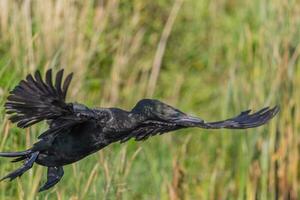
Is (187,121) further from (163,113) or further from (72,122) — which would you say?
(72,122)

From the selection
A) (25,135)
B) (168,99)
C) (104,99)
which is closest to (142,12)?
(168,99)

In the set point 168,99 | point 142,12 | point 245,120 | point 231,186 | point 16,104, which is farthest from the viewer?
point 142,12

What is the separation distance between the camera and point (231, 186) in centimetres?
583

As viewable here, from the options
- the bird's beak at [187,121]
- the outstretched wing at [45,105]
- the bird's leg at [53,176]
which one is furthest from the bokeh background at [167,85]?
the bird's beak at [187,121]

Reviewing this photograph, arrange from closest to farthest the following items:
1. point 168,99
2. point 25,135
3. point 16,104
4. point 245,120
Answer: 1. point 16,104
2. point 245,120
3. point 25,135
4. point 168,99

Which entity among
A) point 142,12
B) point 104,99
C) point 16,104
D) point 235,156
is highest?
point 142,12

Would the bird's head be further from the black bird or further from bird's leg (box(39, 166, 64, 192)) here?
bird's leg (box(39, 166, 64, 192))

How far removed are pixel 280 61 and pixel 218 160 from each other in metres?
0.59

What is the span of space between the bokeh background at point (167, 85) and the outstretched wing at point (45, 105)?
0.90 metres

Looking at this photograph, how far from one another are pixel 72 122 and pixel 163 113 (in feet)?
0.89

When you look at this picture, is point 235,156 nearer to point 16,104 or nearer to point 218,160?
point 218,160

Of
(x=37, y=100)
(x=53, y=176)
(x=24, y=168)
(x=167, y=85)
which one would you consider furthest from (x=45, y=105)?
(x=167, y=85)

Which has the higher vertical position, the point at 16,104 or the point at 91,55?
the point at 91,55

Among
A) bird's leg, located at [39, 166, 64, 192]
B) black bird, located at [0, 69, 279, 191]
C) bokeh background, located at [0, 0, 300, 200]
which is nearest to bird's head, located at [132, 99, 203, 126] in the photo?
black bird, located at [0, 69, 279, 191]
